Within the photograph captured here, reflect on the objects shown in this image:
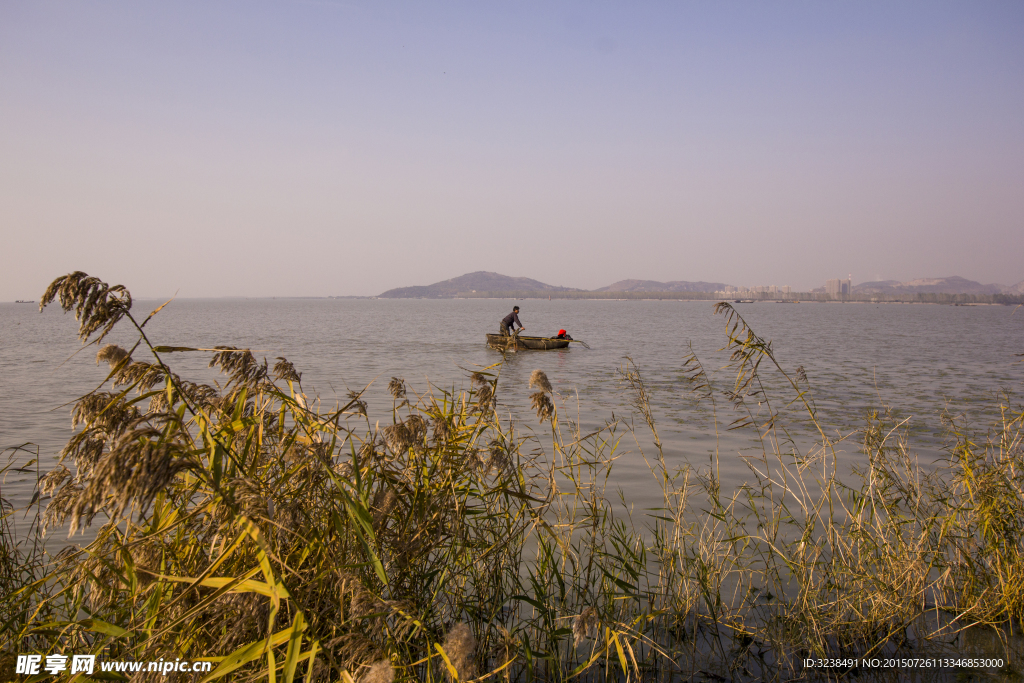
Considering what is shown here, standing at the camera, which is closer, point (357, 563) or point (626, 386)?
point (357, 563)

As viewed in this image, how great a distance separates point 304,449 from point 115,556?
0.84 meters

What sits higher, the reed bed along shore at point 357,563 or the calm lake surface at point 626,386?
the reed bed along shore at point 357,563

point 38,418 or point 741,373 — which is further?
point 38,418

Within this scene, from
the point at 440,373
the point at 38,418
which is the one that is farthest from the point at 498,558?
the point at 440,373

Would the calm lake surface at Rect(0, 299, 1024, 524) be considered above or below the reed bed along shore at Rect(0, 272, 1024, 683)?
below

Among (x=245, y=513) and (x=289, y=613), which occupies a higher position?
(x=245, y=513)

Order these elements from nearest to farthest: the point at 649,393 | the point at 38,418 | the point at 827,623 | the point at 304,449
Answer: the point at 304,449
the point at 827,623
the point at 38,418
the point at 649,393

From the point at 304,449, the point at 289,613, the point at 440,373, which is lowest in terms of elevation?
the point at 440,373

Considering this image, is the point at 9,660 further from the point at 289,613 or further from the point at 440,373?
the point at 440,373

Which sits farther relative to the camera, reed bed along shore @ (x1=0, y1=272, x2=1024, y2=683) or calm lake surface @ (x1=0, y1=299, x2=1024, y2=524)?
calm lake surface @ (x1=0, y1=299, x2=1024, y2=524)

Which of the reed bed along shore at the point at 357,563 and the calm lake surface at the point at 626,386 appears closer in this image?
the reed bed along shore at the point at 357,563

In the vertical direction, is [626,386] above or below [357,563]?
below

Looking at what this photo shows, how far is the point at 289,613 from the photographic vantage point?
2.15 m

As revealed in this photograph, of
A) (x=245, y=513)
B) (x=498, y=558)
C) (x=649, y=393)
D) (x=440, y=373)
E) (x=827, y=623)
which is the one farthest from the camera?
(x=440, y=373)
